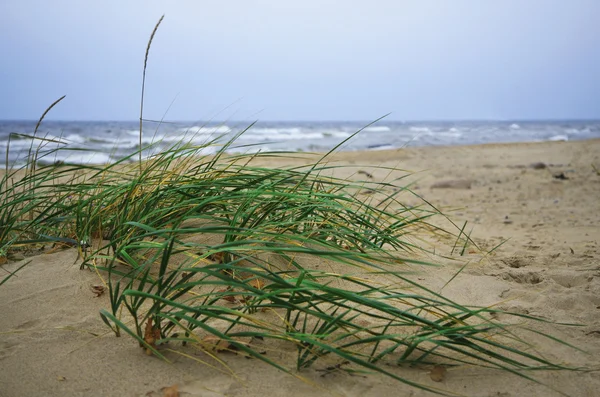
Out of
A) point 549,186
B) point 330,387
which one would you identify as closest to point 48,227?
point 330,387

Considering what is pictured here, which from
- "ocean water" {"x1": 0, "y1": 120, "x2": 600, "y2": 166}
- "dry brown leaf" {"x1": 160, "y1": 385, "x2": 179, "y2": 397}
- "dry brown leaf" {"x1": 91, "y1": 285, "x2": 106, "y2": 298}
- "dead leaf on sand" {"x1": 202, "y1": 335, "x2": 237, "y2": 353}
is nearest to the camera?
"dry brown leaf" {"x1": 160, "y1": 385, "x2": 179, "y2": 397}

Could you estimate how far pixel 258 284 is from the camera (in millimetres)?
1456

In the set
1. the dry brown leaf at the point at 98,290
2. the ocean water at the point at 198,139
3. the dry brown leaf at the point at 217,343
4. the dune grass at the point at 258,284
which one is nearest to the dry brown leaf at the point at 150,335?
the dune grass at the point at 258,284

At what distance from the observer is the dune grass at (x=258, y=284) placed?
1167 millimetres

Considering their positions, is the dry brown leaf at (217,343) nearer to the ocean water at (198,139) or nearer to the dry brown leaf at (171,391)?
the dry brown leaf at (171,391)

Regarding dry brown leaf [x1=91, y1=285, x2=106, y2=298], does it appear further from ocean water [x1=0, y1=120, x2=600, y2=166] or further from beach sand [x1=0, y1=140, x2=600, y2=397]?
ocean water [x1=0, y1=120, x2=600, y2=166]

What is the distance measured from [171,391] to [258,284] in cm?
43

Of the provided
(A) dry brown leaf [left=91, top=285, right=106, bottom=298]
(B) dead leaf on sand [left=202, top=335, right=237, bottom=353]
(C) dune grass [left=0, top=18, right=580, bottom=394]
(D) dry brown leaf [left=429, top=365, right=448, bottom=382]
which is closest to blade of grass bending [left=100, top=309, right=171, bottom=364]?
(C) dune grass [left=0, top=18, right=580, bottom=394]

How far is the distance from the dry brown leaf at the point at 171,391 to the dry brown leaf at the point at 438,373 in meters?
0.64

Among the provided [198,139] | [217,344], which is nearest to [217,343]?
[217,344]

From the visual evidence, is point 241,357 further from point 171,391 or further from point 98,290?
point 98,290

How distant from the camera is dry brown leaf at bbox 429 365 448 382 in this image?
3.90 ft

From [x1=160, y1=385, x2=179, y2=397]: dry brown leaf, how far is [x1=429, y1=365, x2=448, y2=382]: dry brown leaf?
0.64 meters

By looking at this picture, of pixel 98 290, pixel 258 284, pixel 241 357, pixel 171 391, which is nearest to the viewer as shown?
pixel 171 391
